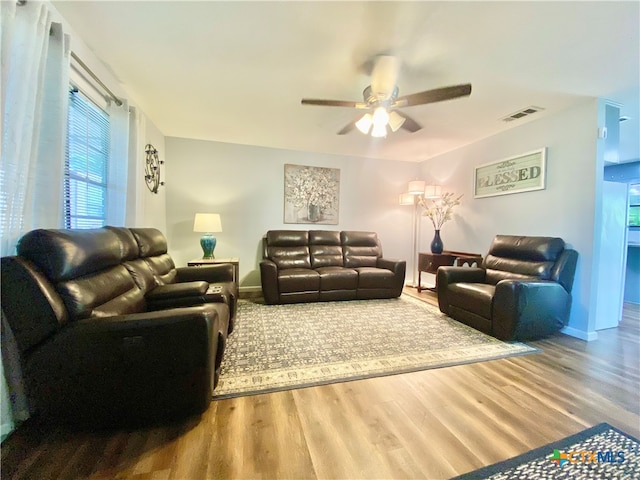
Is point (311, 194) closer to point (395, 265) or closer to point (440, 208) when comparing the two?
point (395, 265)

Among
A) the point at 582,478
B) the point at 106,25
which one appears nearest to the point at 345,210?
the point at 106,25

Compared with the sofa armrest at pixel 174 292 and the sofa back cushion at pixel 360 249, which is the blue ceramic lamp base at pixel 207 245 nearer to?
the sofa armrest at pixel 174 292

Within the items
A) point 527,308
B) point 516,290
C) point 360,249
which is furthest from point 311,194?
point 527,308

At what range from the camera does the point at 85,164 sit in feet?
6.86

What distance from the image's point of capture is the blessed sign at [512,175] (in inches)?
119

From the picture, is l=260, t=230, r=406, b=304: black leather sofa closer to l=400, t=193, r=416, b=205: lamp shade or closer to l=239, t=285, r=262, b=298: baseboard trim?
l=239, t=285, r=262, b=298: baseboard trim

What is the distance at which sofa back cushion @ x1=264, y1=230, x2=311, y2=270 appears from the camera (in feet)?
12.8

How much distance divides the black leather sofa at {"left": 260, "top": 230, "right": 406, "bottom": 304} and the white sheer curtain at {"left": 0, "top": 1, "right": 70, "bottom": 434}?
221cm

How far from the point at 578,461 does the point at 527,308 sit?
148 cm

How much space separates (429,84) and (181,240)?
3885 millimetres

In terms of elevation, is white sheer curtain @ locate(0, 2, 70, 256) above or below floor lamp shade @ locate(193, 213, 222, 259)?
above

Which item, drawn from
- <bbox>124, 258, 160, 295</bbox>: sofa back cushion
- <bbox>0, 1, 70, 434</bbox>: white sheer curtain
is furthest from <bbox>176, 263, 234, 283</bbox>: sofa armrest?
<bbox>0, 1, 70, 434</bbox>: white sheer curtain

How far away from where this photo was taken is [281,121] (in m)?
3.24

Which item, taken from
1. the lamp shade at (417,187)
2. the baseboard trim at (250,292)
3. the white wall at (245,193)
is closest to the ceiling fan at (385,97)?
the lamp shade at (417,187)
